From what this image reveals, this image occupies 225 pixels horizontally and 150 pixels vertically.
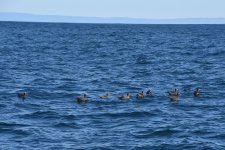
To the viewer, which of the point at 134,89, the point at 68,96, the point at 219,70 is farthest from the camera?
the point at 219,70

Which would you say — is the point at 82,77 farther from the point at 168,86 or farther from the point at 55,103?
Answer: the point at 55,103

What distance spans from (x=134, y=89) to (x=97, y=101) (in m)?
6.29

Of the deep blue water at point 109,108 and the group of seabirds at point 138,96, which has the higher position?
the group of seabirds at point 138,96

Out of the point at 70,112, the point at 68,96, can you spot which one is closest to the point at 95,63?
the point at 68,96

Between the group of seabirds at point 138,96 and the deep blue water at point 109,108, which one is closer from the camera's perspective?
the deep blue water at point 109,108

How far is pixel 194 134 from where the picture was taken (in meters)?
26.7

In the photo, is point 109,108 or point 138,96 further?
point 138,96

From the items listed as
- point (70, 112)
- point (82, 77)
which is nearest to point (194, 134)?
point (70, 112)

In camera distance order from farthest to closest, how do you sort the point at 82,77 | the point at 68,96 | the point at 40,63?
the point at 40,63
the point at 82,77
the point at 68,96

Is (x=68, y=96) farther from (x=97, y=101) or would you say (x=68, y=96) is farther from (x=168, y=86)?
(x=168, y=86)

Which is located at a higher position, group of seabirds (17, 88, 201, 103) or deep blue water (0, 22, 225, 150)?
group of seabirds (17, 88, 201, 103)

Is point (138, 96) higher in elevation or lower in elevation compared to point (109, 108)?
higher

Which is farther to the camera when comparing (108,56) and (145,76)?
(108,56)

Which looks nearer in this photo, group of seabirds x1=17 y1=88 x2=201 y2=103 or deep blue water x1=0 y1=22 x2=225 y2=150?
deep blue water x1=0 y1=22 x2=225 y2=150
